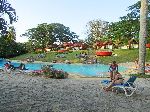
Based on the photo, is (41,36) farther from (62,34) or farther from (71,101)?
(71,101)

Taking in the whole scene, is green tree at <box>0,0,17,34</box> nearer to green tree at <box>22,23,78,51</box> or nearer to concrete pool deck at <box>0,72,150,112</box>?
concrete pool deck at <box>0,72,150,112</box>

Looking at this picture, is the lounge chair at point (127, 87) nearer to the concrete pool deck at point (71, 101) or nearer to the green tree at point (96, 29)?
the concrete pool deck at point (71, 101)

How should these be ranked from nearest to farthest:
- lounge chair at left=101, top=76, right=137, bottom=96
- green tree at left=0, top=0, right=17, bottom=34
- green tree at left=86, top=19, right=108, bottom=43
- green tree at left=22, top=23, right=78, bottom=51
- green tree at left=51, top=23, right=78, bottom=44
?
green tree at left=0, top=0, right=17, bottom=34
lounge chair at left=101, top=76, right=137, bottom=96
green tree at left=22, top=23, right=78, bottom=51
green tree at left=86, top=19, right=108, bottom=43
green tree at left=51, top=23, right=78, bottom=44

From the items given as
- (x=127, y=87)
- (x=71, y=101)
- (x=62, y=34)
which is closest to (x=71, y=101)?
(x=71, y=101)

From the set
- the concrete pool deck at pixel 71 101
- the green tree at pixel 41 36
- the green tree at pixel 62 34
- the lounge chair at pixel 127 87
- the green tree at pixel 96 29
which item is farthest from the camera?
the green tree at pixel 62 34

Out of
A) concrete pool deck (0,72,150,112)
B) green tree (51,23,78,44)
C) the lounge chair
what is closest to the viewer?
concrete pool deck (0,72,150,112)

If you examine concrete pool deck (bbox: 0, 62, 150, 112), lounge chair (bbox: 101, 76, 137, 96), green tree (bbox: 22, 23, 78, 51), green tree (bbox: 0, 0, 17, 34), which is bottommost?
concrete pool deck (bbox: 0, 62, 150, 112)

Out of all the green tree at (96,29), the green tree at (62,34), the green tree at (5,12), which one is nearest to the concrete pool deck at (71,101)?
the green tree at (5,12)

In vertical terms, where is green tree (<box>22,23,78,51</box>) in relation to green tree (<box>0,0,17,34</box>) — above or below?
above

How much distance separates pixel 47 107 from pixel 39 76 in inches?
479

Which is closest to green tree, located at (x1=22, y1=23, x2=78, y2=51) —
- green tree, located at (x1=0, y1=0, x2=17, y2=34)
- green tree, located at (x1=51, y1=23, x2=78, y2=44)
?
green tree, located at (x1=51, y1=23, x2=78, y2=44)

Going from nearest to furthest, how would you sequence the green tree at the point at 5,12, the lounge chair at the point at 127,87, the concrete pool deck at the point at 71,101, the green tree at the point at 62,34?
1. the green tree at the point at 5,12
2. the concrete pool deck at the point at 71,101
3. the lounge chair at the point at 127,87
4. the green tree at the point at 62,34

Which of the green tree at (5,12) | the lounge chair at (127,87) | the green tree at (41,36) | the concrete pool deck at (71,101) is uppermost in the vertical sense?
the green tree at (41,36)

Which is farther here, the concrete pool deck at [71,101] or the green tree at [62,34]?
the green tree at [62,34]
